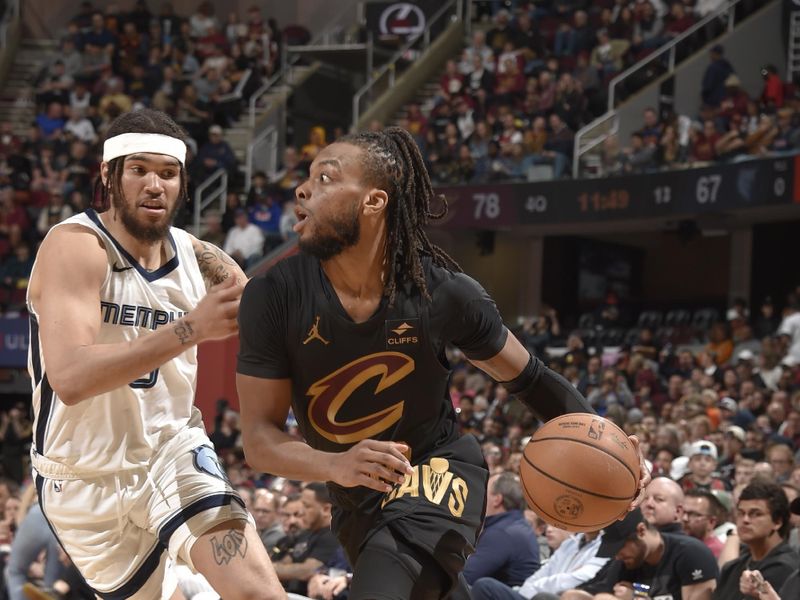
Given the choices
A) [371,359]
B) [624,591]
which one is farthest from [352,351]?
[624,591]

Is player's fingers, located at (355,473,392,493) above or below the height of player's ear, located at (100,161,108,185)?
below

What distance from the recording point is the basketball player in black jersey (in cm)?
→ 352

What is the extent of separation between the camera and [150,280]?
4117 millimetres

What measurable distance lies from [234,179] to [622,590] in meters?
14.6

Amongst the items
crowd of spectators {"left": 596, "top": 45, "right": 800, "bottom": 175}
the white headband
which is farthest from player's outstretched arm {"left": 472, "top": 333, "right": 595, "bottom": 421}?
Result: crowd of spectators {"left": 596, "top": 45, "right": 800, "bottom": 175}

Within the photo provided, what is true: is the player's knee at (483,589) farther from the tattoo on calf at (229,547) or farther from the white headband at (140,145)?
the white headband at (140,145)

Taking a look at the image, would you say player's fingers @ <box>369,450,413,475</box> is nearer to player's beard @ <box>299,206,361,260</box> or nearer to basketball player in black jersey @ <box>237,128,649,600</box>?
basketball player in black jersey @ <box>237,128,649,600</box>

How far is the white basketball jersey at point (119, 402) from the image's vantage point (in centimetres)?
401

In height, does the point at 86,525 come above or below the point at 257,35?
below

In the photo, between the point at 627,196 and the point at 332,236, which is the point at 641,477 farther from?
the point at 627,196

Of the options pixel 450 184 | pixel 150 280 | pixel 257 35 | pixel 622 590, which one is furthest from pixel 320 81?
pixel 150 280

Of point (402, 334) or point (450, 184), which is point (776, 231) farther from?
point (402, 334)

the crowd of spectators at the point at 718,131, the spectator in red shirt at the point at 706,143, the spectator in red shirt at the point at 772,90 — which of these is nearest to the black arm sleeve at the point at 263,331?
the crowd of spectators at the point at 718,131

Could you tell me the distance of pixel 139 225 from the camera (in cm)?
406
